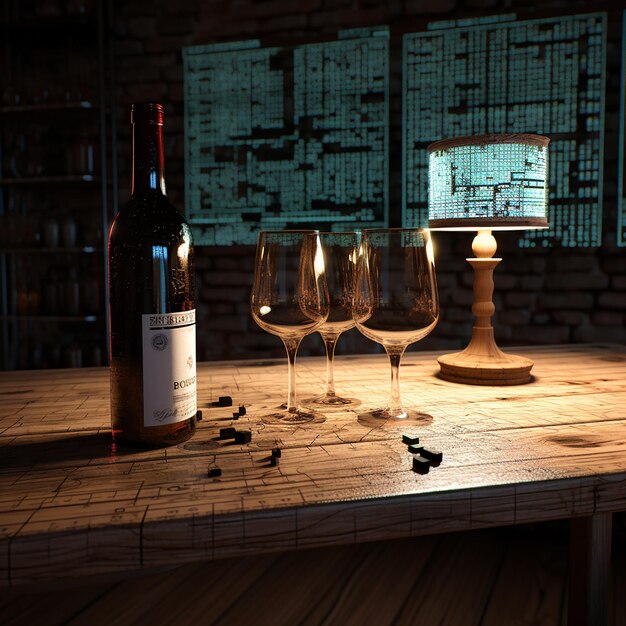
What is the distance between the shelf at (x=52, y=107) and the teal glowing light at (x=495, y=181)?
7.20ft

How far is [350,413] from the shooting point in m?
0.90

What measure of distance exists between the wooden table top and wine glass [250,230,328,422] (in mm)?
Answer: 151

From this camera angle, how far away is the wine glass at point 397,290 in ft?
2.67

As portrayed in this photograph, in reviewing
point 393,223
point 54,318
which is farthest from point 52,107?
point 393,223

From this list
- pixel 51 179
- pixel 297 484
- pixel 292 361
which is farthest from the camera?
pixel 51 179

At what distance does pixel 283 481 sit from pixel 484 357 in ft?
2.21

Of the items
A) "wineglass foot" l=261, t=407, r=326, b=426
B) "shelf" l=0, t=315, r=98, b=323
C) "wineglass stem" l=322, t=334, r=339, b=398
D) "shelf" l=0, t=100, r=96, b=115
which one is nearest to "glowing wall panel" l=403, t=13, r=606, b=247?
"shelf" l=0, t=100, r=96, b=115

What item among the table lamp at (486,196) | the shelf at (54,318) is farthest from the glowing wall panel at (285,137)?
the table lamp at (486,196)

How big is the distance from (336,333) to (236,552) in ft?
1.46

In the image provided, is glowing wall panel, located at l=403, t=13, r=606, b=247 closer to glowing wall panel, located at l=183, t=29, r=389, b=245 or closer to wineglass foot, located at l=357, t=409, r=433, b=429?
glowing wall panel, located at l=183, t=29, r=389, b=245

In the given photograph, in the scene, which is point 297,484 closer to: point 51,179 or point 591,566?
point 591,566

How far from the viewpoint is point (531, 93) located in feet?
8.57

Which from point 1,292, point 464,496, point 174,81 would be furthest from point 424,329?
point 1,292

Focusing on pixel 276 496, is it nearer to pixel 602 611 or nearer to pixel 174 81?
pixel 602 611
